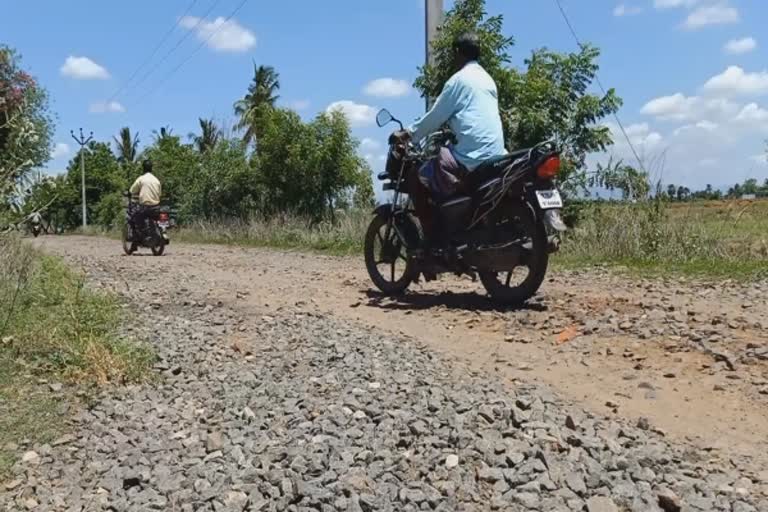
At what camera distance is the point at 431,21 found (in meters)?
12.0

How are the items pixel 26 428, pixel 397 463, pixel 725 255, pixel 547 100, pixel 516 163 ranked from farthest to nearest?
pixel 547 100 → pixel 725 255 → pixel 516 163 → pixel 26 428 → pixel 397 463

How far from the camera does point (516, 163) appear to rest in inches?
213

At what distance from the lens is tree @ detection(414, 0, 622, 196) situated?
11227 mm

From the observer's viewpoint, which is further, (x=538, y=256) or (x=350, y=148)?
(x=350, y=148)

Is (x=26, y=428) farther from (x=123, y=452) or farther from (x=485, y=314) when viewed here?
(x=485, y=314)

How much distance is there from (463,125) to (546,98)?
6074 millimetres

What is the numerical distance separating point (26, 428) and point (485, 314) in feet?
10.5

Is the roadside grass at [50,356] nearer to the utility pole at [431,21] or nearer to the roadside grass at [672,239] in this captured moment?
the roadside grass at [672,239]

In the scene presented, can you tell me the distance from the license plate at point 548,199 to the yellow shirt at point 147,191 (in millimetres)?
10686

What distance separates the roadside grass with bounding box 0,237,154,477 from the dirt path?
4.01ft

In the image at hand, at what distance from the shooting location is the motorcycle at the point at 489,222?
5.39m

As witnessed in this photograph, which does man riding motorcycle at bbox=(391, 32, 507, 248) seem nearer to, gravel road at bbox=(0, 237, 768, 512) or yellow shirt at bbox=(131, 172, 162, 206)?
gravel road at bbox=(0, 237, 768, 512)

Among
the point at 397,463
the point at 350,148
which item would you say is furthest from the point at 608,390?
the point at 350,148

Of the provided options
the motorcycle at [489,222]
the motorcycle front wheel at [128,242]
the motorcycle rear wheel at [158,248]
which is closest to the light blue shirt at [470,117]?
the motorcycle at [489,222]
